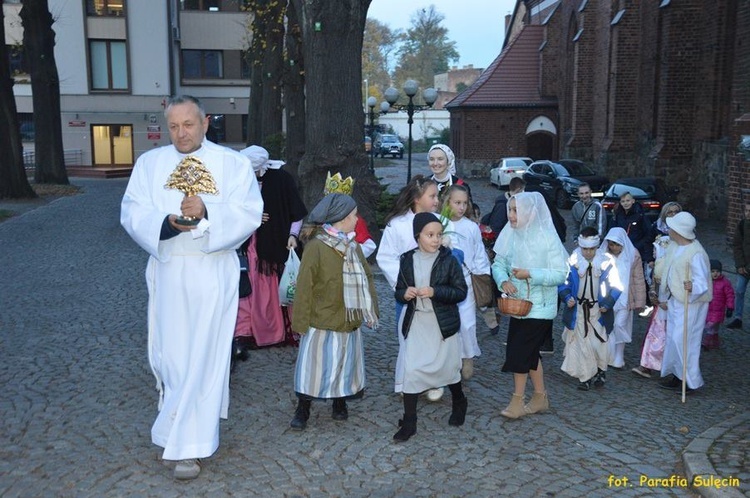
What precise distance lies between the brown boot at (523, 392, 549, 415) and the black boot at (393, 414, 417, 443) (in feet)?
3.59

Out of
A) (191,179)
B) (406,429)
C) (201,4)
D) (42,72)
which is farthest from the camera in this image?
(201,4)

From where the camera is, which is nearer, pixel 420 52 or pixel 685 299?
pixel 685 299

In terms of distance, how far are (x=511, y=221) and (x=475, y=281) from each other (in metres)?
1.41

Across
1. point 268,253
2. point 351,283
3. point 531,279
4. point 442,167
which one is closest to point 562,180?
point 442,167

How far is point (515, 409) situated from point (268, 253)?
3.09 metres

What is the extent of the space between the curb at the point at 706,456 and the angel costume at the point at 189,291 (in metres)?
3.10

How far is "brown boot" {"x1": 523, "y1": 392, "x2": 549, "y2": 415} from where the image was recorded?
6336 mm

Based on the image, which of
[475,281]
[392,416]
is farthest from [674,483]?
[475,281]

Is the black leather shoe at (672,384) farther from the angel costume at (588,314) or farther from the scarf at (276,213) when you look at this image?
the scarf at (276,213)

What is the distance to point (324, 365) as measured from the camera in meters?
5.80

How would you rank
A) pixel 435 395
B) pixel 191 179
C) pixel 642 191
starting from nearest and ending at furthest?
pixel 191 179, pixel 435 395, pixel 642 191

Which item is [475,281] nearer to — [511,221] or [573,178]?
[511,221]

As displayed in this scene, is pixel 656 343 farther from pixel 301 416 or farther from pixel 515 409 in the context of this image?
pixel 301 416

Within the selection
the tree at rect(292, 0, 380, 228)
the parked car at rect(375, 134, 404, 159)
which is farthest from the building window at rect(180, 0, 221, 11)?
the tree at rect(292, 0, 380, 228)
